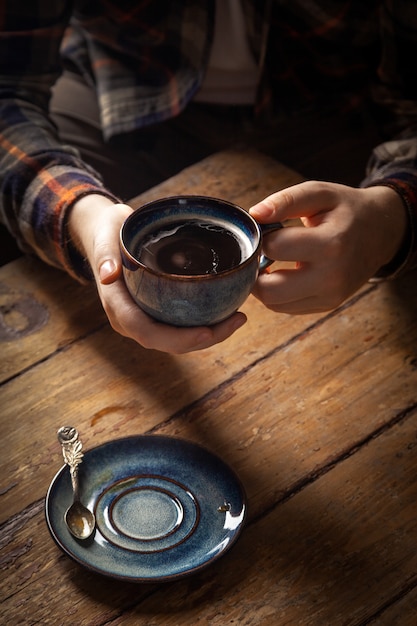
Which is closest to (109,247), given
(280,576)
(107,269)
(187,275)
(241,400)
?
(107,269)

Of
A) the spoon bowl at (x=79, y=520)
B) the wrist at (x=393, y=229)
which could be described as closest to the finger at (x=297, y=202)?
the wrist at (x=393, y=229)

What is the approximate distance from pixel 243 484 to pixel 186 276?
0.30 meters

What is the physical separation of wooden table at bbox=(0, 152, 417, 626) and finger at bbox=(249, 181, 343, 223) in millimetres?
197

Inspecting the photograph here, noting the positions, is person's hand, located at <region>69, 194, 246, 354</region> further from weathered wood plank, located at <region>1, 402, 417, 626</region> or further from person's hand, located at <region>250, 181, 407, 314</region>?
weathered wood plank, located at <region>1, 402, 417, 626</region>

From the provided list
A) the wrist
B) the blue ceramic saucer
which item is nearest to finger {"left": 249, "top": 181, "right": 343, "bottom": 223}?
the wrist

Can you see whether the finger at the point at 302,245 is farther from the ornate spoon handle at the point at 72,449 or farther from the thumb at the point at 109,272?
the ornate spoon handle at the point at 72,449

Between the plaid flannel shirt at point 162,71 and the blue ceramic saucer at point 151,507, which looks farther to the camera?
the plaid flannel shirt at point 162,71

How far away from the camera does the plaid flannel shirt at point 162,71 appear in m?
1.27

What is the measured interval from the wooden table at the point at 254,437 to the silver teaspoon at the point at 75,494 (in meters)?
0.04

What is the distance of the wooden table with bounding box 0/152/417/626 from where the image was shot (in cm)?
81

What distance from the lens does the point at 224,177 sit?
4.63ft

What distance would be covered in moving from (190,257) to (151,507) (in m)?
0.30

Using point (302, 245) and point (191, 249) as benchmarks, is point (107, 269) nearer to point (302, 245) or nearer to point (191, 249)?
point (191, 249)

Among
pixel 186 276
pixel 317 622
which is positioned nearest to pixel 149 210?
pixel 186 276
